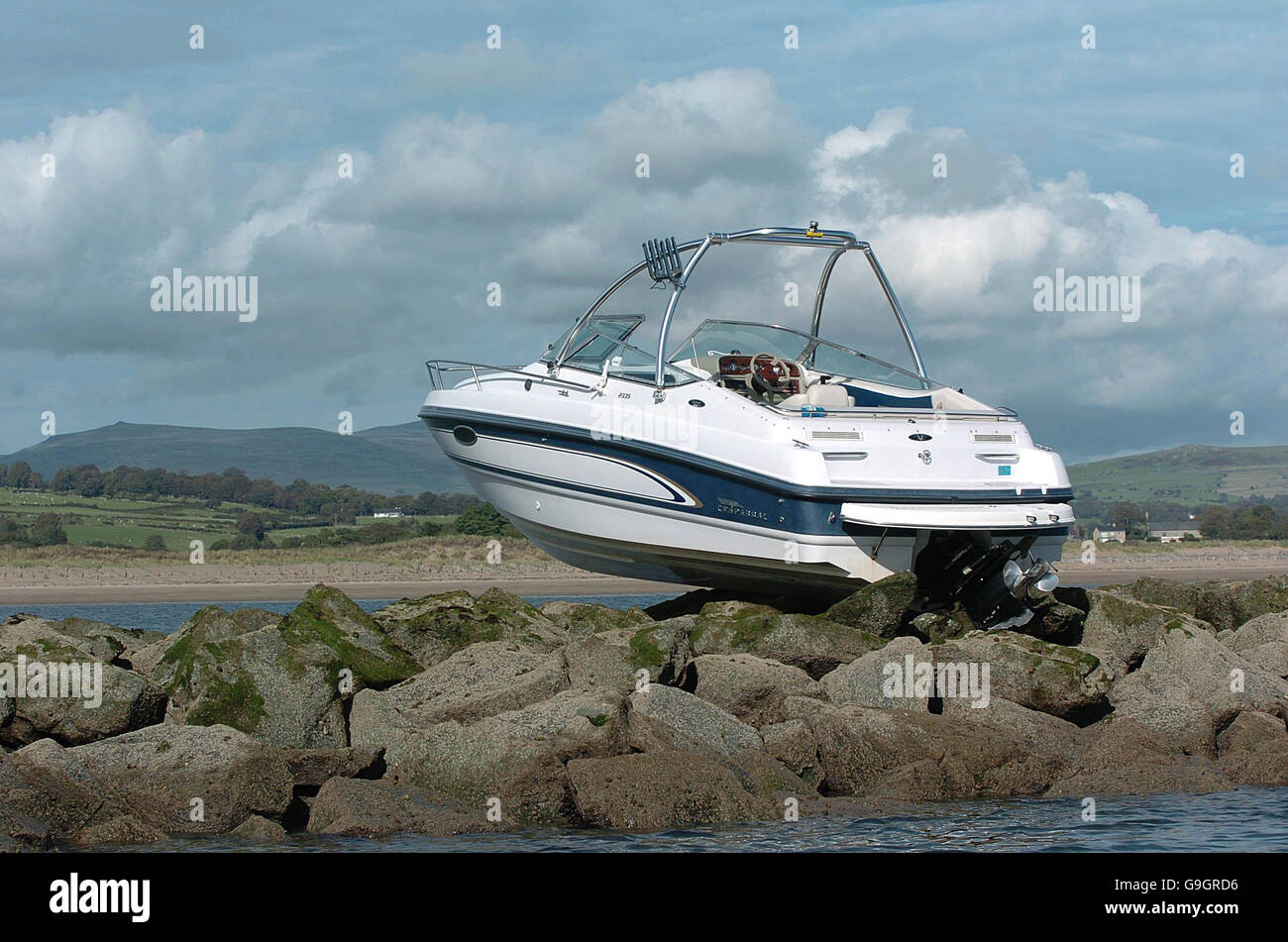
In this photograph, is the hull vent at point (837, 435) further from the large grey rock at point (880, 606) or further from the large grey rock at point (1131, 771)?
the large grey rock at point (1131, 771)

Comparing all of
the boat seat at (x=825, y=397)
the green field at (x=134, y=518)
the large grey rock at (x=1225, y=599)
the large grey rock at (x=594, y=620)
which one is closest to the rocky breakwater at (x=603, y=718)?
the large grey rock at (x=594, y=620)

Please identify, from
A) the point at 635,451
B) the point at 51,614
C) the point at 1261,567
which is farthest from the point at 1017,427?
the point at 1261,567

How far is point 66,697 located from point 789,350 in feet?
31.3

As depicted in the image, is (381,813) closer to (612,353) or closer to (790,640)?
(790,640)

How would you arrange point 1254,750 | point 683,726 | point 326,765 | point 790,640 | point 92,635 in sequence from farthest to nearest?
point 92,635, point 790,640, point 1254,750, point 683,726, point 326,765

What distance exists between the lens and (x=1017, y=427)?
54.7 feet

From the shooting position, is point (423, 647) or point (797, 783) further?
point (423, 647)

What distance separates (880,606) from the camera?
1541 centimetres

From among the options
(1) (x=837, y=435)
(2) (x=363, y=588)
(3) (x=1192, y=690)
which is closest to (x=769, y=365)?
(1) (x=837, y=435)

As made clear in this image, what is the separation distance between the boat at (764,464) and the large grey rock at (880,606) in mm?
309

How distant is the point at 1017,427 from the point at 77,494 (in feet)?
461
